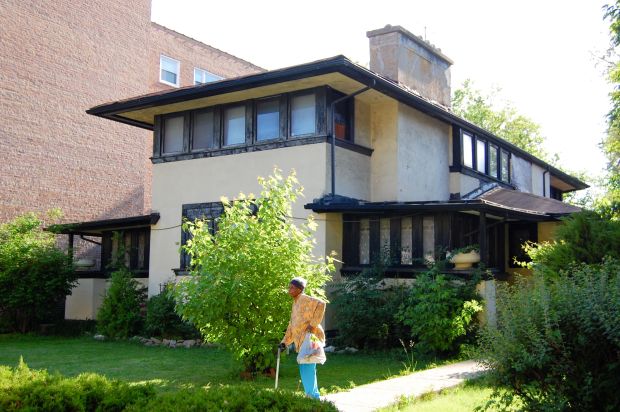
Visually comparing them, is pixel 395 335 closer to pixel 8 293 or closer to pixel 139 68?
pixel 8 293

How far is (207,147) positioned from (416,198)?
5.46 m

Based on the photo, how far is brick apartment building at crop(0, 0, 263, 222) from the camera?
2191cm

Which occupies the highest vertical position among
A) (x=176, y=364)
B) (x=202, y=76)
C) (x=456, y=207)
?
(x=202, y=76)

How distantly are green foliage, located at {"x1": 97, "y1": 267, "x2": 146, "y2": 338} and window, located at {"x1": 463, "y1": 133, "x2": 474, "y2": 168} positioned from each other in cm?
974

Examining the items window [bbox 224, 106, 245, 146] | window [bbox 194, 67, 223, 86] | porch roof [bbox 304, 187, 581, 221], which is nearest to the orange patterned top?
porch roof [bbox 304, 187, 581, 221]

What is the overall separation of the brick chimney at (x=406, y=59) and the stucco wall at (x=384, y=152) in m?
1.98

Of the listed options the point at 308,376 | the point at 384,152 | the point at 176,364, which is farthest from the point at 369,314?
the point at 308,376

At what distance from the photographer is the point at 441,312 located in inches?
503

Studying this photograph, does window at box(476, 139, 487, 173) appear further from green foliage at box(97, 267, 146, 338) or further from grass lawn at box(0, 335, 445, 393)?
green foliage at box(97, 267, 146, 338)

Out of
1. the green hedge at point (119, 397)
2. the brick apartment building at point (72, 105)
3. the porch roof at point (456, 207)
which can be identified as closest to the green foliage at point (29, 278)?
the brick apartment building at point (72, 105)

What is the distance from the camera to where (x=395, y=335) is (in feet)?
45.9

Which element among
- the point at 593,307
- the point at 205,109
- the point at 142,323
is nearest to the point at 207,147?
the point at 205,109

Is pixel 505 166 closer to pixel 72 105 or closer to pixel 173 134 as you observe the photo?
pixel 173 134

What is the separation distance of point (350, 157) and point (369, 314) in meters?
4.10
